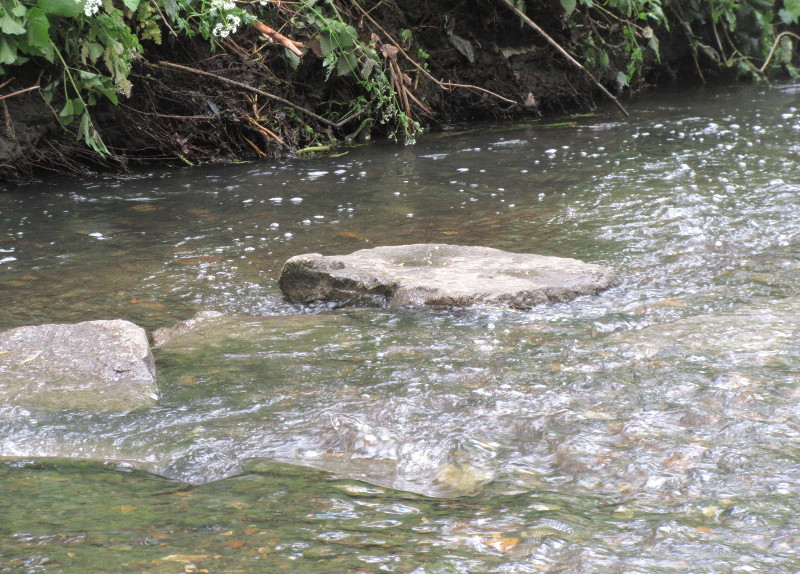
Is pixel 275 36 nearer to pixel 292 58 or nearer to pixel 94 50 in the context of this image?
pixel 292 58

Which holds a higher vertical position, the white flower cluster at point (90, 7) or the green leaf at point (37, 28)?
the white flower cluster at point (90, 7)

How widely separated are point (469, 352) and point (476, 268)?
97cm

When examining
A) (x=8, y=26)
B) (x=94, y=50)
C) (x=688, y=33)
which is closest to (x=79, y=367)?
(x=8, y=26)

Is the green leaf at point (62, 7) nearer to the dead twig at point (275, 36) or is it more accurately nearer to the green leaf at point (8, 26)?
the green leaf at point (8, 26)

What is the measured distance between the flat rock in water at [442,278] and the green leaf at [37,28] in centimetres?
304

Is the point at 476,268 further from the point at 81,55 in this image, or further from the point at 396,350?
the point at 81,55

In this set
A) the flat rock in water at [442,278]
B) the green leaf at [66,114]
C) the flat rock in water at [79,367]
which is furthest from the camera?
the green leaf at [66,114]

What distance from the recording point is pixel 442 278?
382 centimetres

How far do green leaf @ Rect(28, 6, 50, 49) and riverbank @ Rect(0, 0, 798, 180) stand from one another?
164mm

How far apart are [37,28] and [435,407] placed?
15.0 ft

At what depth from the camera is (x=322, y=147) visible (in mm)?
7895

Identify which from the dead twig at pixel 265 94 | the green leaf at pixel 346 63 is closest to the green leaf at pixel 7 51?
the dead twig at pixel 265 94

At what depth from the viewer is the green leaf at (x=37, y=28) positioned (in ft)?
18.6

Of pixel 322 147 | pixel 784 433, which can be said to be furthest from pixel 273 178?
pixel 784 433
